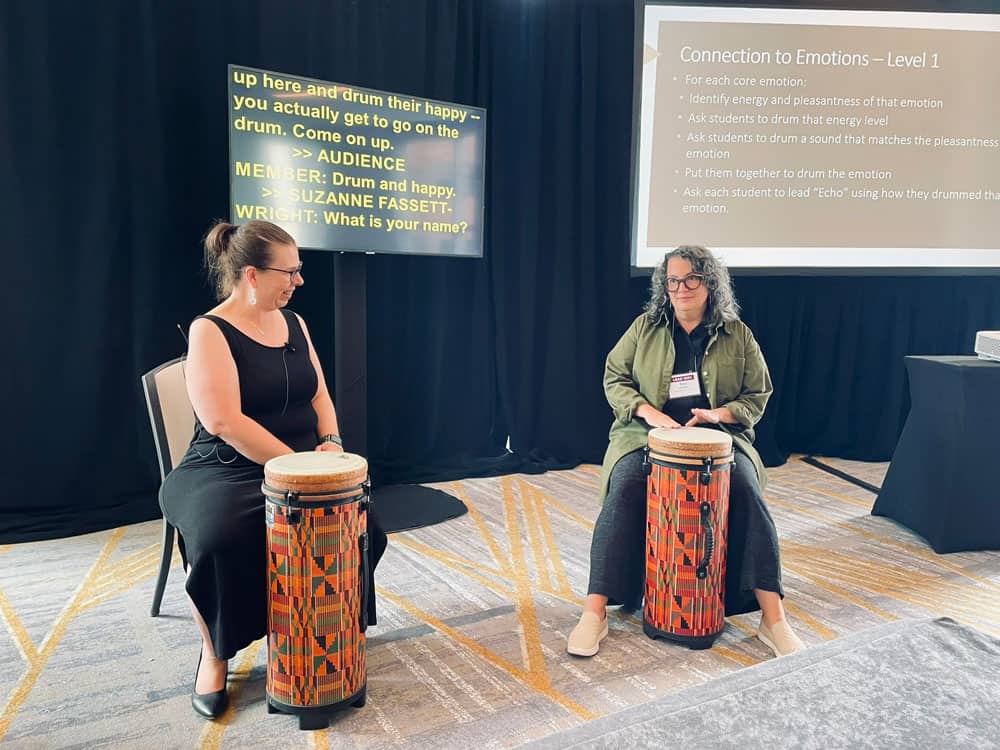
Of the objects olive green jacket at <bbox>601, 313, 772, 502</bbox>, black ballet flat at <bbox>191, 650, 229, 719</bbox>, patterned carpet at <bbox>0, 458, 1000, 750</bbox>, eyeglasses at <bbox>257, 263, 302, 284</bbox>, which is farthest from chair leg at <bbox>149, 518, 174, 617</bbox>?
olive green jacket at <bbox>601, 313, 772, 502</bbox>

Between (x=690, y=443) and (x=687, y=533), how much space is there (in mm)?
242

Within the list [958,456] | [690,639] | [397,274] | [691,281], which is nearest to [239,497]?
[690,639]

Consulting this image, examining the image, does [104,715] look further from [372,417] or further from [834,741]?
[372,417]

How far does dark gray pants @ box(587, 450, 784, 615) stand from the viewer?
2090 mm

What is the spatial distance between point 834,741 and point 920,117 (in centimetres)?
393

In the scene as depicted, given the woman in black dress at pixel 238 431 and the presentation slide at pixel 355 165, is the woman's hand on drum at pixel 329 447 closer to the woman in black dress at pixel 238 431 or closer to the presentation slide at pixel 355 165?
the woman in black dress at pixel 238 431

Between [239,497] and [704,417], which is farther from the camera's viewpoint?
[704,417]

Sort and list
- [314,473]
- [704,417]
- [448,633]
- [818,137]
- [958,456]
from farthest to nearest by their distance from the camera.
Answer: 1. [818,137]
2. [958,456]
3. [704,417]
4. [448,633]
5. [314,473]

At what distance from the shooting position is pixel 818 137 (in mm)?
3656

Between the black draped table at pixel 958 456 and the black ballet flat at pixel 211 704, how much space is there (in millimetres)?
2559

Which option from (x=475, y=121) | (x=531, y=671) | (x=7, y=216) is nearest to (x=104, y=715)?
(x=531, y=671)

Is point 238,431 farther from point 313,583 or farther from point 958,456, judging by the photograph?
point 958,456

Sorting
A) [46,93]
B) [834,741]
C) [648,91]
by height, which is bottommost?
[834,741]

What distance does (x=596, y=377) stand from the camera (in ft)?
13.6
